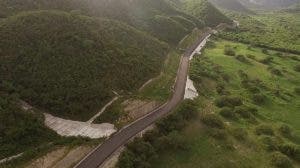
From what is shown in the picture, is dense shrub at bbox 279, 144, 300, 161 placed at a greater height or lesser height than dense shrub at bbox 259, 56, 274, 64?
lesser

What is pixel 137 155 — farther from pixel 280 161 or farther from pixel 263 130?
pixel 263 130

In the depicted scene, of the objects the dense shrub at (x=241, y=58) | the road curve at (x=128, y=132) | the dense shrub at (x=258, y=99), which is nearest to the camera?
the road curve at (x=128, y=132)

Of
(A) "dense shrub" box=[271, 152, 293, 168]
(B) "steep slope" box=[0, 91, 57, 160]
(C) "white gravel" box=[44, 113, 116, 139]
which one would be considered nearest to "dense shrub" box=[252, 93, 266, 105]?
(A) "dense shrub" box=[271, 152, 293, 168]

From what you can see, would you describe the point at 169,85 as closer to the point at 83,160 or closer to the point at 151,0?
the point at 83,160

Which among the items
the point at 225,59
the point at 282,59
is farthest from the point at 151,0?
the point at 282,59

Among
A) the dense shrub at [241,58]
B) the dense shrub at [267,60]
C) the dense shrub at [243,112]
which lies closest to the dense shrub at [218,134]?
the dense shrub at [243,112]

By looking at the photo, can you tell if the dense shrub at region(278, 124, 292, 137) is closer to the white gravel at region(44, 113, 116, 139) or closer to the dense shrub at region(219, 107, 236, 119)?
the dense shrub at region(219, 107, 236, 119)

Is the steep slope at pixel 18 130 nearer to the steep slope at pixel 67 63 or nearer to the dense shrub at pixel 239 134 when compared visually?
the steep slope at pixel 67 63
